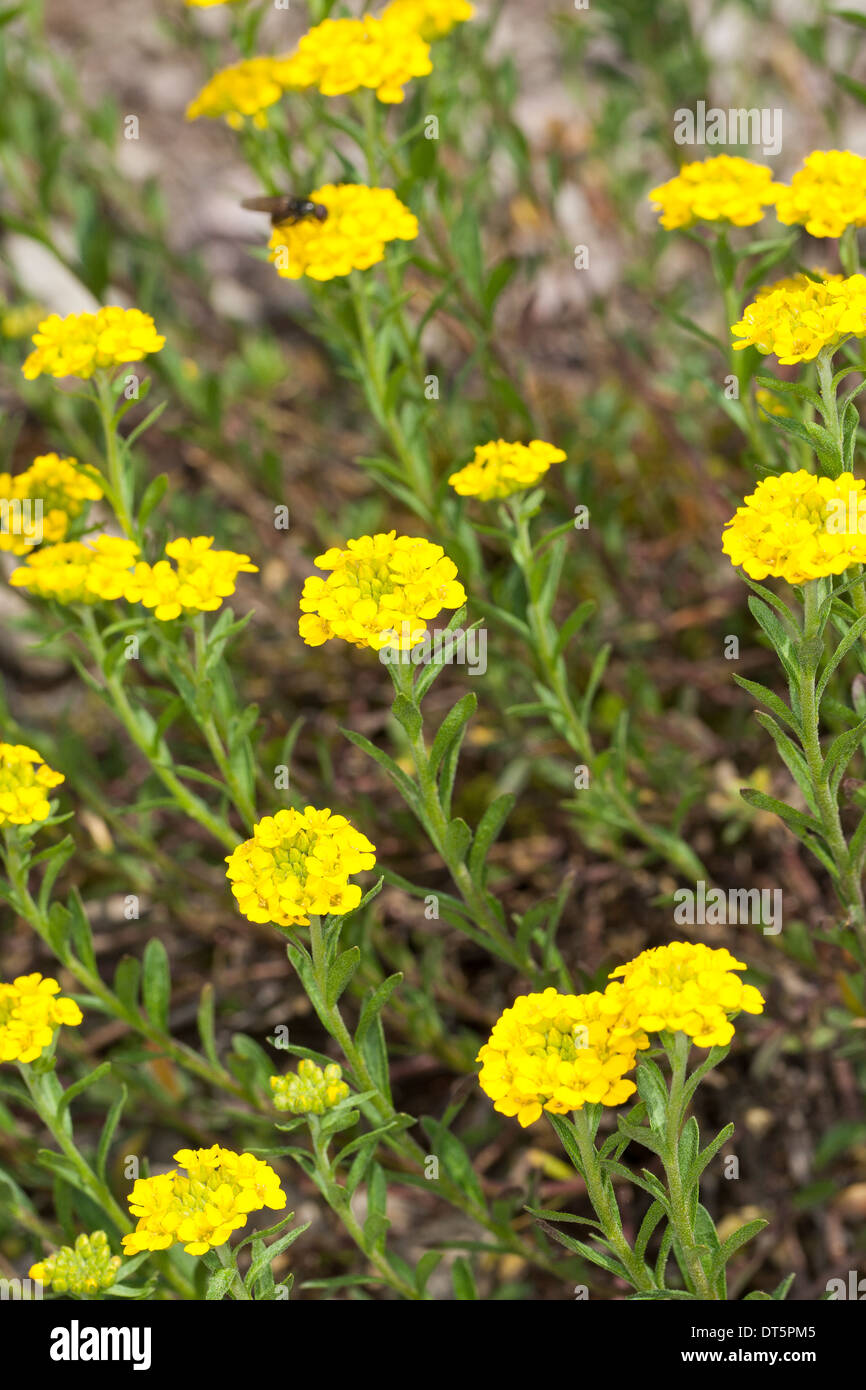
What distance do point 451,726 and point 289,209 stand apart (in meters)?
1.25

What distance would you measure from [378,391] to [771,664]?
1.41 m

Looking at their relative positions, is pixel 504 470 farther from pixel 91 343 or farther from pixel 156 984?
pixel 156 984

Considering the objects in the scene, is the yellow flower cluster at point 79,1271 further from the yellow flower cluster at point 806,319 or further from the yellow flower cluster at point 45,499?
the yellow flower cluster at point 806,319

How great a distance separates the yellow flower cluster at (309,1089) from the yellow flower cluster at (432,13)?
6.91 ft

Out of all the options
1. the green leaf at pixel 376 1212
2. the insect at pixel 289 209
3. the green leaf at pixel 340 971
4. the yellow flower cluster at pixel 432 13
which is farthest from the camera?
the yellow flower cluster at pixel 432 13

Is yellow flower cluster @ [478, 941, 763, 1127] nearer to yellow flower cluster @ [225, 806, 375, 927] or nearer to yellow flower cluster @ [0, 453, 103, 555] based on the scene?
yellow flower cluster @ [225, 806, 375, 927]

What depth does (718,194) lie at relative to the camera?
2393mm

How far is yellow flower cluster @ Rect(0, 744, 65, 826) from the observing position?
2.12 meters

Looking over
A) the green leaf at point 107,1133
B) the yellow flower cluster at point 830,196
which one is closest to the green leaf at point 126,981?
the green leaf at point 107,1133

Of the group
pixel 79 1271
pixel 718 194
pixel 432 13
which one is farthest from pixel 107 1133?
pixel 432 13

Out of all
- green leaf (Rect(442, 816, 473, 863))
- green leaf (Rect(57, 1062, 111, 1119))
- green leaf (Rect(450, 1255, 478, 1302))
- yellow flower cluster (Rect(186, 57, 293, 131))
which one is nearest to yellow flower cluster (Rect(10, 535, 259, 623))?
green leaf (Rect(442, 816, 473, 863))

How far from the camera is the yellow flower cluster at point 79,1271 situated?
1973 millimetres

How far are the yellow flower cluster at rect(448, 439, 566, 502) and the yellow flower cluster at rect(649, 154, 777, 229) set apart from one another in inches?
21.1
